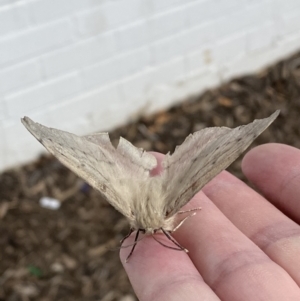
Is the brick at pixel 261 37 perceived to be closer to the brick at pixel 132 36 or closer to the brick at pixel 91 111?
the brick at pixel 132 36

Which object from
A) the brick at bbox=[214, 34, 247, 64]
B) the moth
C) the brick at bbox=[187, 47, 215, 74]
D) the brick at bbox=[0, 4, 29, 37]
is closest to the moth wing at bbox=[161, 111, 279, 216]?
the moth

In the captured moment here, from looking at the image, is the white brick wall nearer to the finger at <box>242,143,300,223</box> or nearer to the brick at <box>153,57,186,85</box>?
the brick at <box>153,57,186,85</box>

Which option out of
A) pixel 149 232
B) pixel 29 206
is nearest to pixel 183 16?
pixel 29 206

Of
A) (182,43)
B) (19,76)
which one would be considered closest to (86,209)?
(19,76)

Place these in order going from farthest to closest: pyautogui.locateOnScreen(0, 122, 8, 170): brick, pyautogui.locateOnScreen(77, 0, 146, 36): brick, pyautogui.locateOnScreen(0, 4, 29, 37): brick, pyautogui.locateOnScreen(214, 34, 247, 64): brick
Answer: pyautogui.locateOnScreen(214, 34, 247, 64): brick
pyautogui.locateOnScreen(0, 122, 8, 170): brick
pyautogui.locateOnScreen(77, 0, 146, 36): brick
pyautogui.locateOnScreen(0, 4, 29, 37): brick

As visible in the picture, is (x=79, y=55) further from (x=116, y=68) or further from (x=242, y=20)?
(x=242, y=20)
